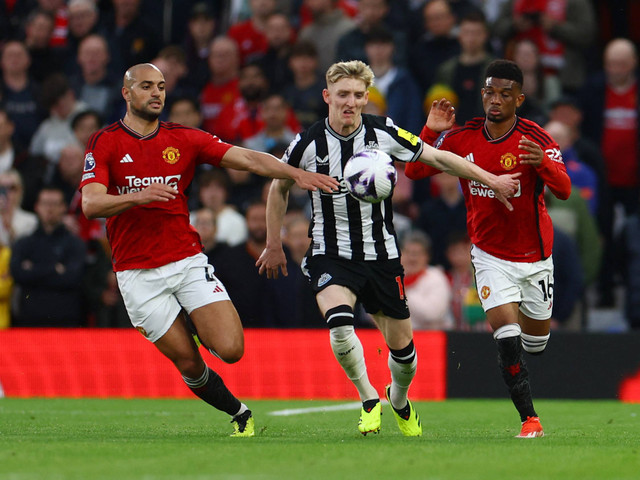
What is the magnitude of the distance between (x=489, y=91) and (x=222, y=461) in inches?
139

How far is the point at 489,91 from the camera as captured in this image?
28.7ft

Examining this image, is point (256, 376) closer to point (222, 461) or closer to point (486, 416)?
point (486, 416)

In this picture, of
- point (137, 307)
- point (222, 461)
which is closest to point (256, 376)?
point (137, 307)

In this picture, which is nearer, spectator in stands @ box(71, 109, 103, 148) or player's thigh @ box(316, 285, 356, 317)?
player's thigh @ box(316, 285, 356, 317)

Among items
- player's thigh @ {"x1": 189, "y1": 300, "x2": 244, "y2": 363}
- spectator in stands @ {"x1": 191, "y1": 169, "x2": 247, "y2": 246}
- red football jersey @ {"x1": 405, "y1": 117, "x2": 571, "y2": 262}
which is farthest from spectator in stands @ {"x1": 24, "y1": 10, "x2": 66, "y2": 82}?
red football jersey @ {"x1": 405, "y1": 117, "x2": 571, "y2": 262}

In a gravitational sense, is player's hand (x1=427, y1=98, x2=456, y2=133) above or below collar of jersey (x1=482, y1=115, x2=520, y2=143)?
above

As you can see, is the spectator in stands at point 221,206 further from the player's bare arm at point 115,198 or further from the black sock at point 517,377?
the black sock at point 517,377

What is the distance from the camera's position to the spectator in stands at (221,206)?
1415cm

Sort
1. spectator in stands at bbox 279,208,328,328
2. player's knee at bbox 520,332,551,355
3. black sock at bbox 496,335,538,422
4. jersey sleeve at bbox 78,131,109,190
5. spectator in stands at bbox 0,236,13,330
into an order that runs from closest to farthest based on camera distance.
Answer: jersey sleeve at bbox 78,131,109,190
black sock at bbox 496,335,538,422
player's knee at bbox 520,332,551,355
spectator in stands at bbox 279,208,328,328
spectator in stands at bbox 0,236,13,330

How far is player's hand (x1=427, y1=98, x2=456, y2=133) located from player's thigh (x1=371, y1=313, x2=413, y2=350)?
145 cm

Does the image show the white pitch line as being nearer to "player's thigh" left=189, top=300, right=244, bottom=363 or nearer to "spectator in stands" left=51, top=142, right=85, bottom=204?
"player's thigh" left=189, top=300, right=244, bottom=363

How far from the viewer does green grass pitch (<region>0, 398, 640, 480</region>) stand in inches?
253

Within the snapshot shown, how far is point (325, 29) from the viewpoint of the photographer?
635 inches

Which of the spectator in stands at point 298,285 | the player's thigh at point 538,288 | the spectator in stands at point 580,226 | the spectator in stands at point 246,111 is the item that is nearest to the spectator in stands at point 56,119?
the spectator in stands at point 246,111
